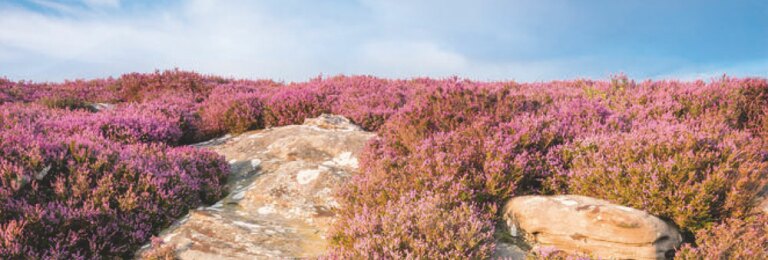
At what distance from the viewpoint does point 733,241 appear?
3936mm

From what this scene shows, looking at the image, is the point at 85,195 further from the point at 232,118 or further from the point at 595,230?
the point at 595,230

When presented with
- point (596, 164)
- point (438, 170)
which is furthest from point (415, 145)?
point (596, 164)

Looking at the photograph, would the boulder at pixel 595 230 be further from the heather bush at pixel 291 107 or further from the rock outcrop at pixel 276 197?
the heather bush at pixel 291 107

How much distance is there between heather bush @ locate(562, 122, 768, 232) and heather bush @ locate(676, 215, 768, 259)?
0.13 metres

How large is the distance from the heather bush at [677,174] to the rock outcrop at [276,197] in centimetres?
271

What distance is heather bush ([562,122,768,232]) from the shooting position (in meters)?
4.25

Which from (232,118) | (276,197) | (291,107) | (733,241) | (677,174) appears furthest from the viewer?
(291,107)

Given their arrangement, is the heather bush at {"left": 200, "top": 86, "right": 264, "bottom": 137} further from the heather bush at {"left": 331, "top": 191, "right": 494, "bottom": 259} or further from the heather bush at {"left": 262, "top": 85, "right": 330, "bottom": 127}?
the heather bush at {"left": 331, "top": 191, "right": 494, "bottom": 259}

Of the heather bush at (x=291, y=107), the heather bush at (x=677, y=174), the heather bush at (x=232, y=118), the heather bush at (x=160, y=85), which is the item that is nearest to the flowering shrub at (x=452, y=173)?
the heather bush at (x=677, y=174)

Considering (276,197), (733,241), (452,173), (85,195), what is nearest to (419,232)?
(452,173)

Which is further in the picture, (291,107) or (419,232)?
(291,107)

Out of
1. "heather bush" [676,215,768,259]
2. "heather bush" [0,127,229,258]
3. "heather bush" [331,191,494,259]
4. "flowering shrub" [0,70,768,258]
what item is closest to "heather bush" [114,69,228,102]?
"flowering shrub" [0,70,768,258]

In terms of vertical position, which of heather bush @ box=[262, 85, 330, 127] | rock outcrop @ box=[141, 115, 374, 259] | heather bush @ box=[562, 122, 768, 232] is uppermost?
heather bush @ box=[262, 85, 330, 127]

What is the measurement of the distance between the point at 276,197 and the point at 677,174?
4.07 m
